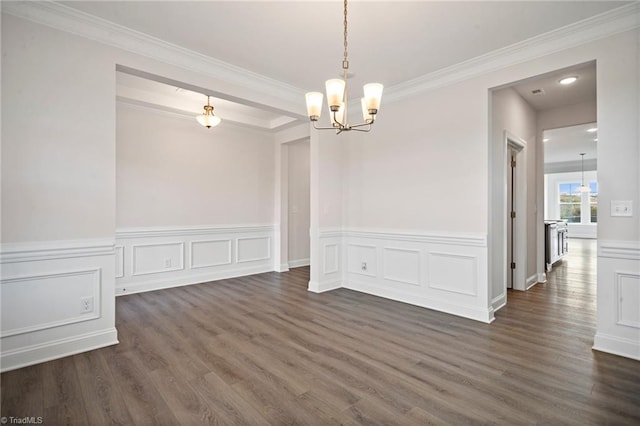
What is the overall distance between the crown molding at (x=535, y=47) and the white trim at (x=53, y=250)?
383cm

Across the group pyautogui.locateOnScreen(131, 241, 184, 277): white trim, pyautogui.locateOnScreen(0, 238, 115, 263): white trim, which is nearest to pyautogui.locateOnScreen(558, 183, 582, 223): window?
pyautogui.locateOnScreen(131, 241, 184, 277): white trim

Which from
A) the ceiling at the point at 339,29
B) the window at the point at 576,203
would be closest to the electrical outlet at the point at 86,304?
the ceiling at the point at 339,29

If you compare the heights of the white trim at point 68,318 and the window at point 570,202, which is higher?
the window at point 570,202

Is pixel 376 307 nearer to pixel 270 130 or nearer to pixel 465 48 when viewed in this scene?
pixel 465 48

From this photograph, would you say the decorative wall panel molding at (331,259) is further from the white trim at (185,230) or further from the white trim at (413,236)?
the white trim at (185,230)

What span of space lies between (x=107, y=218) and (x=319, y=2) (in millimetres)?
2592

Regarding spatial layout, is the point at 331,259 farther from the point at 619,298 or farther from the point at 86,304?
the point at 619,298

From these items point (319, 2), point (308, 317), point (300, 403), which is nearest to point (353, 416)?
point (300, 403)

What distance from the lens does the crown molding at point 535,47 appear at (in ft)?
8.68

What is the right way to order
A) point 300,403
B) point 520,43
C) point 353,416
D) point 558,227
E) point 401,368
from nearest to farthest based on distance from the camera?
point 353,416
point 300,403
point 401,368
point 520,43
point 558,227

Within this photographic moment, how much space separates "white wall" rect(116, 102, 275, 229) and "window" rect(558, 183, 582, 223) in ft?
42.3

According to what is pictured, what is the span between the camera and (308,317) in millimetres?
3619

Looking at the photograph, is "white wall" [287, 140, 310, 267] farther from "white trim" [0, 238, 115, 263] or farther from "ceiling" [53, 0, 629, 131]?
"white trim" [0, 238, 115, 263]

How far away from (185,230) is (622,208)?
5364 mm
